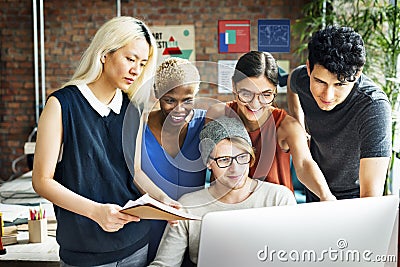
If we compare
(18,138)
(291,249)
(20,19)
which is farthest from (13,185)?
(291,249)

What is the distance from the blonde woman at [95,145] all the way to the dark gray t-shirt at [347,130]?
0.65 m

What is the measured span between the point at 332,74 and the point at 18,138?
16.4 feet

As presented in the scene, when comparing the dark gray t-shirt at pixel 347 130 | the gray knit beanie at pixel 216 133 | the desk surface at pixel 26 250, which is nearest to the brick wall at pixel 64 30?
the desk surface at pixel 26 250

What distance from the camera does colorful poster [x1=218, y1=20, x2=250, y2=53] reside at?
17.7 ft

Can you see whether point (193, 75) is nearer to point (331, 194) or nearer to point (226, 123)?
point (226, 123)

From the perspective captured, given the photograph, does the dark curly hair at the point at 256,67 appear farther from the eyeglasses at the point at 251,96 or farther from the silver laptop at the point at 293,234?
the silver laptop at the point at 293,234

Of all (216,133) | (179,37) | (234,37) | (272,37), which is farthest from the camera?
(179,37)

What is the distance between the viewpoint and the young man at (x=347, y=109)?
2.11 metres

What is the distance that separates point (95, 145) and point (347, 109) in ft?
2.94

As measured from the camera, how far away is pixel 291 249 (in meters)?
1.36

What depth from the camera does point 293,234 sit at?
1360 mm

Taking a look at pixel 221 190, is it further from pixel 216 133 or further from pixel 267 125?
pixel 267 125

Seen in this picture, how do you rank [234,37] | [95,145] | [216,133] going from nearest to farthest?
1. [95,145]
2. [216,133]
3. [234,37]

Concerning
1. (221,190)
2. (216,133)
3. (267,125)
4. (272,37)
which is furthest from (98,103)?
(272,37)
